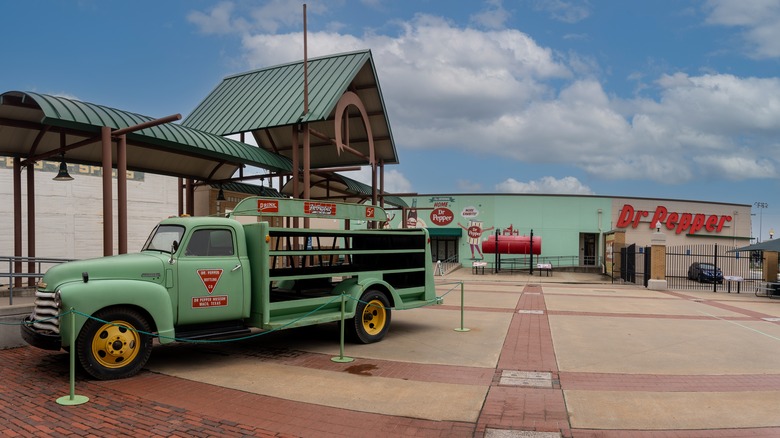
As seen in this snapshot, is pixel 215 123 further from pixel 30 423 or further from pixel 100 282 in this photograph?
pixel 30 423

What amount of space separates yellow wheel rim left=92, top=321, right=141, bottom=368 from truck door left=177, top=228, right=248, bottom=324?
0.70 meters

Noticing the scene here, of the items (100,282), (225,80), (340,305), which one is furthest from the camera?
(225,80)

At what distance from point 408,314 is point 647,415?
8.51m

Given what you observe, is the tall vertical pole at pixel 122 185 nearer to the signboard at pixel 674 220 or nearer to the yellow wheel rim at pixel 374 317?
the yellow wheel rim at pixel 374 317

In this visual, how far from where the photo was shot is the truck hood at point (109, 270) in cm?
696

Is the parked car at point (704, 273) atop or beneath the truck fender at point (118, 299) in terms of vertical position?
beneath

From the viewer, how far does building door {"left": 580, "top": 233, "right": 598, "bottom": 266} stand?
44688mm

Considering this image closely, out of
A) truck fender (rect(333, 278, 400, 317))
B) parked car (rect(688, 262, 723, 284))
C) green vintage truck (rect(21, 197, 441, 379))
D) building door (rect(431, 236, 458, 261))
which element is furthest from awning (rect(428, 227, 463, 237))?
truck fender (rect(333, 278, 400, 317))

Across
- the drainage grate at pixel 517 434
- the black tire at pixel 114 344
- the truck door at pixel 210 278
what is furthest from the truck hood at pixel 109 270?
the drainage grate at pixel 517 434

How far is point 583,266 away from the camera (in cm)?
4312

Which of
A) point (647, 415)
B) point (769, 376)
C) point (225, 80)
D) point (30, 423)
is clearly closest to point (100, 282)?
point (30, 423)

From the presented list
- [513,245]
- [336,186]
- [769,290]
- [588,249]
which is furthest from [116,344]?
[588,249]

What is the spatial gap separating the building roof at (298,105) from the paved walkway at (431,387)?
7272mm

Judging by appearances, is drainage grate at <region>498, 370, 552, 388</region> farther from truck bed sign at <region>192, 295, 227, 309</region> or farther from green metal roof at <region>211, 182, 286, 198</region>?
green metal roof at <region>211, 182, 286, 198</region>
